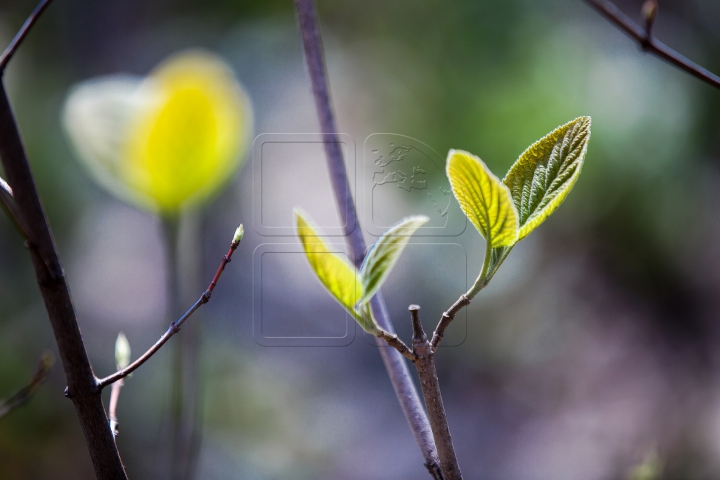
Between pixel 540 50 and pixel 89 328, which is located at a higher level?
pixel 540 50

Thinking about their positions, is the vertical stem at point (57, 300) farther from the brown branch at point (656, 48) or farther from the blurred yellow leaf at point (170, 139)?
the brown branch at point (656, 48)

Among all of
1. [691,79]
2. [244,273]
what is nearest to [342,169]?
Answer: [244,273]

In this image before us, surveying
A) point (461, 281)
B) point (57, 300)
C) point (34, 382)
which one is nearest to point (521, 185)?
point (57, 300)

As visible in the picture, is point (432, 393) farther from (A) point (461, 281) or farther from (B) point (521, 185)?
(A) point (461, 281)

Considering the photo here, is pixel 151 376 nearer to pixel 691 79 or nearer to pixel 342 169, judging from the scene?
pixel 342 169

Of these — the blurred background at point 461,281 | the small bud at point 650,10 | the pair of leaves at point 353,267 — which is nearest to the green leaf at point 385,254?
the pair of leaves at point 353,267

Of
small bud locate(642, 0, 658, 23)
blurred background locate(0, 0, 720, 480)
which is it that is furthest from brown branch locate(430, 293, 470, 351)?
blurred background locate(0, 0, 720, 480)
